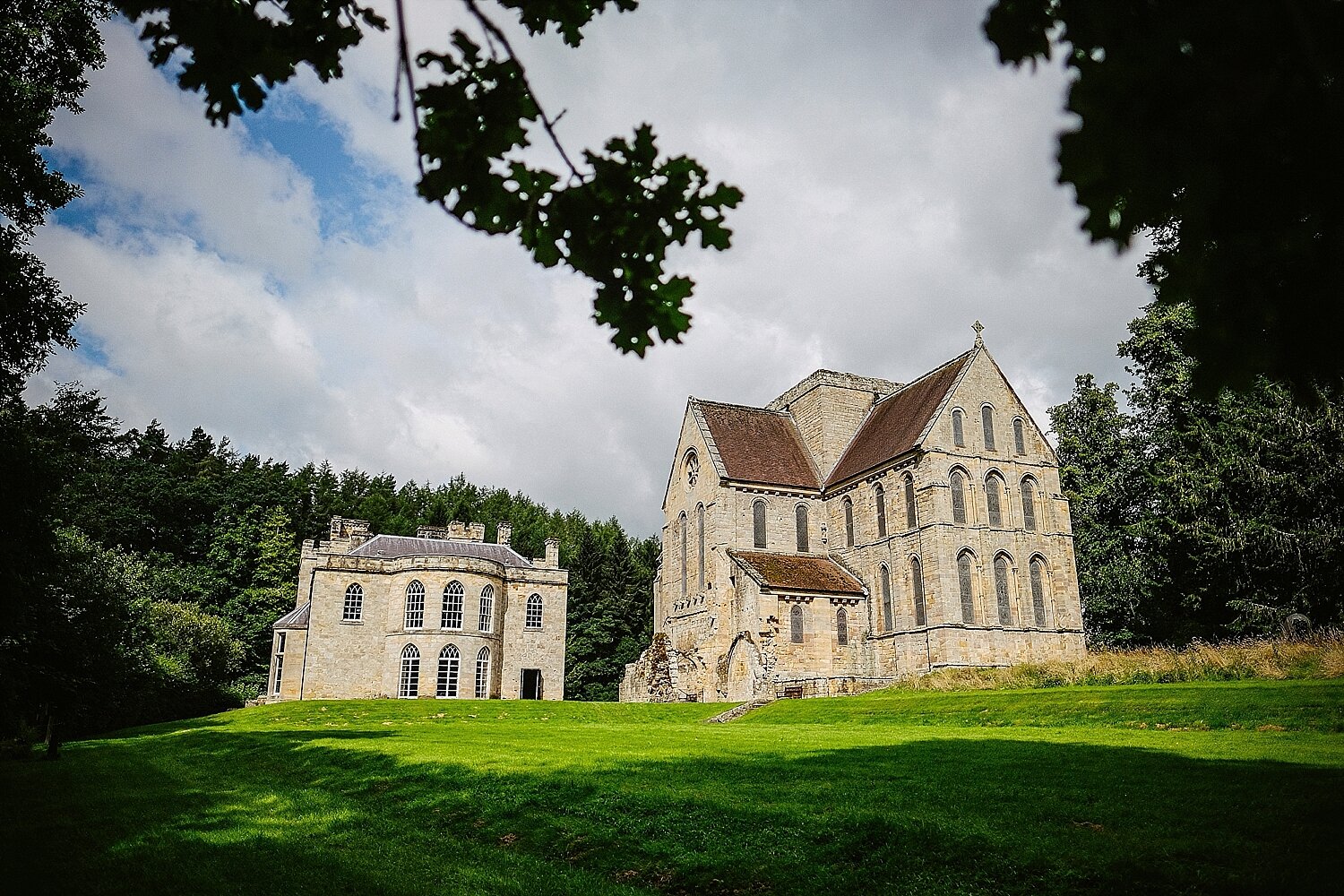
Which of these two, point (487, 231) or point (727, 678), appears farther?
point (727, 678)

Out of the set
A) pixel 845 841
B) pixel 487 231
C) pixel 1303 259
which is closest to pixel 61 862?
pixel 845 841

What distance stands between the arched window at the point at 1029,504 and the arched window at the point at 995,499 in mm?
1150

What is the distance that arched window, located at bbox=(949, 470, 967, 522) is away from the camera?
3747 cm

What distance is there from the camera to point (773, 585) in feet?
119

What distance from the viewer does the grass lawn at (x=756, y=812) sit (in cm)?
745

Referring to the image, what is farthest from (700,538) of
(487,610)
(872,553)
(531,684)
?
(531,684)

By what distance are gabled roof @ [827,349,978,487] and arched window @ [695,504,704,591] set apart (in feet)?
22.0

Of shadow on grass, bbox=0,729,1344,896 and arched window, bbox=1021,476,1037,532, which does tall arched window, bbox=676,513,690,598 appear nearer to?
arched window, bbox=1021,476,1037,532

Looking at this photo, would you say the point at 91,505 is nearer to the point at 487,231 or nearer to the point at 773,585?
the point at 773,585

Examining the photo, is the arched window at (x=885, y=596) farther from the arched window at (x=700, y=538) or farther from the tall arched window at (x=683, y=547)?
the tall arched window at (x=683, y=547)

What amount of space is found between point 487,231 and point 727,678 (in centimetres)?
3445

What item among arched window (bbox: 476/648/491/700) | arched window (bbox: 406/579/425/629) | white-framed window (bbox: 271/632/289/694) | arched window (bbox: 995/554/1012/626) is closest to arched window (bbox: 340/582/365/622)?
arched window (bbox: 406/579/425/629)

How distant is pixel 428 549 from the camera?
156 feet

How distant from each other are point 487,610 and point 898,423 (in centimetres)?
2318
